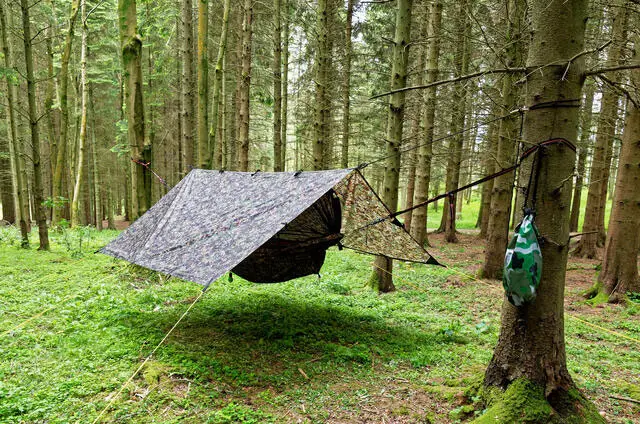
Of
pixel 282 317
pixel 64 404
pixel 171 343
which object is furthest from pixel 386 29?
pixel 64 404

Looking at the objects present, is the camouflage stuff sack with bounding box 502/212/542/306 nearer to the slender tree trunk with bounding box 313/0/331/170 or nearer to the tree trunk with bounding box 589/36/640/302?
the tree trunk with bounding box 589/36/640/302

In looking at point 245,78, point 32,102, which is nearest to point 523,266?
point 245,78

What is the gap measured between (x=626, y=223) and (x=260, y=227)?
479cm

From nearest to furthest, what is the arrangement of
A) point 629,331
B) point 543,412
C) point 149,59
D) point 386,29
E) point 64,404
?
point 543,412
point 64,404
point 629,331
point 386,29
point 149,59

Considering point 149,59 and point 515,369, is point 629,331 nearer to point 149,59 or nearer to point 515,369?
point 515,369

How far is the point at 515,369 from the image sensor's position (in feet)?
7.08

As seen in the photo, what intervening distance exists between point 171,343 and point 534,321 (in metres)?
2.99

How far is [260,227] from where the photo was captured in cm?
313

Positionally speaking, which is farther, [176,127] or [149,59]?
[176,127]

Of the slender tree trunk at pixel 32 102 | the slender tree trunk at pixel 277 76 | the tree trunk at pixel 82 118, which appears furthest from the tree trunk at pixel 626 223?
the tree trunk at pixel 82 118

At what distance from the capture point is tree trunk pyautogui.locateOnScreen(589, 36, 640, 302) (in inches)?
185

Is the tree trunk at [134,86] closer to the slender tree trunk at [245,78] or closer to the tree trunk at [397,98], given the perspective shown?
the slender tree trunk at [245,78]

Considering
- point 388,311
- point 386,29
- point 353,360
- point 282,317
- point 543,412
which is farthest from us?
point 386,29

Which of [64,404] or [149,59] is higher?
[149,59]
